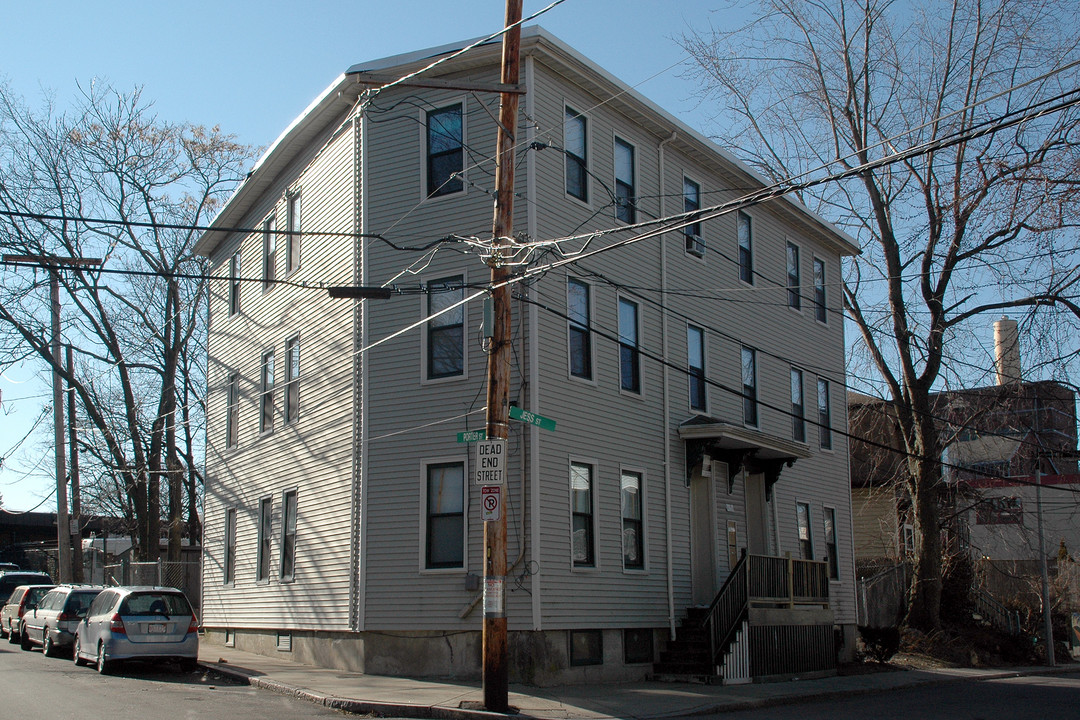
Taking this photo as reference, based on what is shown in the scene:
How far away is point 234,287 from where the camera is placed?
981 inches

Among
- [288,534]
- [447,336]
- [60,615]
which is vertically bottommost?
[60,615]

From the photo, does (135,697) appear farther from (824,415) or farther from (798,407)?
(824,415)

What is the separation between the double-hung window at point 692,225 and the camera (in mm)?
21484

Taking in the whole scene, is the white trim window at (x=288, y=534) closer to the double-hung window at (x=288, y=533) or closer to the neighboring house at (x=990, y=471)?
the double-hung window at (x=288, y=533)

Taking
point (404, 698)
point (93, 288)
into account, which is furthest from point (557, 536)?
point (93, 288)

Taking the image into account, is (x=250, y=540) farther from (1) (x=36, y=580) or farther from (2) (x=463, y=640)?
(1) (x=36, y=580)

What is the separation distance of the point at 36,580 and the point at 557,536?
21355mm

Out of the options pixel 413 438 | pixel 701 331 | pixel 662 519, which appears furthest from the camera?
pixel 701 331

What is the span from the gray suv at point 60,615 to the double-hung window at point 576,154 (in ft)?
39.7

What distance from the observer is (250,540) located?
71.8 ft

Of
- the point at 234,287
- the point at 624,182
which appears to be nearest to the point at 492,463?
the point at 624,182

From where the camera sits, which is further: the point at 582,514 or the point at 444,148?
the point at 444,148

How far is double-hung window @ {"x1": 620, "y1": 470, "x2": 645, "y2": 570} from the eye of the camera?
18.0 m

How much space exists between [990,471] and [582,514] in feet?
50.8
